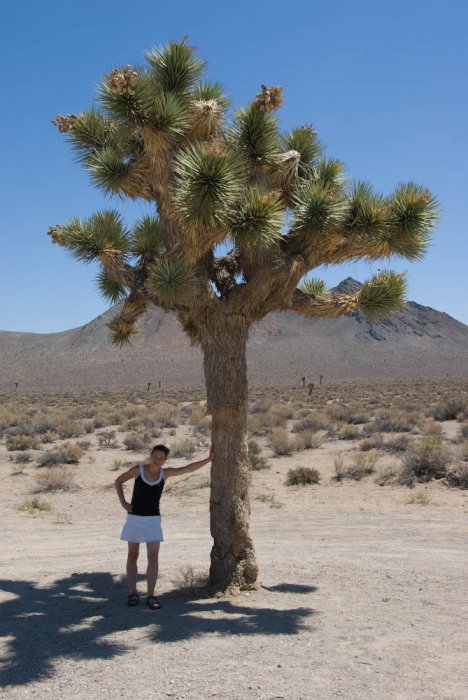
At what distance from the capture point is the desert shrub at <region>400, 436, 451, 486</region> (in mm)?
13969

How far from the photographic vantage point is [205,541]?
9719 mm

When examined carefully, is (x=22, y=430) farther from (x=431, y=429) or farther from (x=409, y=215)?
(x=409, y=215)

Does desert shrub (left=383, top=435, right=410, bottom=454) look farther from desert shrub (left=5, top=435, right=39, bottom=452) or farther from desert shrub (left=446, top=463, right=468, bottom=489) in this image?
desert shrub (left=5, top=435, right=39, bottom=452)

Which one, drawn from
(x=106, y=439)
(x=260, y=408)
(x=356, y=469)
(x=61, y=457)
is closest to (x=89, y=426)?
(x=106, y=439)

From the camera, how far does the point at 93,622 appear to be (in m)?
5.97

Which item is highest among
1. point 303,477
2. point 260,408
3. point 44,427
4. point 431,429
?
point 260,408

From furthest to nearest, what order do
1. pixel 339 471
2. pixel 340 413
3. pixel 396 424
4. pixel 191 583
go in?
1. pixel 340 413
2. pixel 396 424
3. pixel 339 471
4. pixel 191 583

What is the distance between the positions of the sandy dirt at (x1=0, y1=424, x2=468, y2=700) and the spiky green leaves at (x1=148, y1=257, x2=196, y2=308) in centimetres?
299

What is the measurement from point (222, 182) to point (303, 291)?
2.47 meters

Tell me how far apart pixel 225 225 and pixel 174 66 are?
6.70 ft

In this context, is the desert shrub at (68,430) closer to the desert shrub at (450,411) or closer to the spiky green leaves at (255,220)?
the desert shrub at (450,411)

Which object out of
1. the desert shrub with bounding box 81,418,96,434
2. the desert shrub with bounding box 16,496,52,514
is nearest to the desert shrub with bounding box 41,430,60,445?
the desert shrub with bounding box 81,418,96,434

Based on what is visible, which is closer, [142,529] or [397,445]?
[142,529]

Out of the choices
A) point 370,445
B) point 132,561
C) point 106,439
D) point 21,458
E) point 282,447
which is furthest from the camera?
point 106,439
